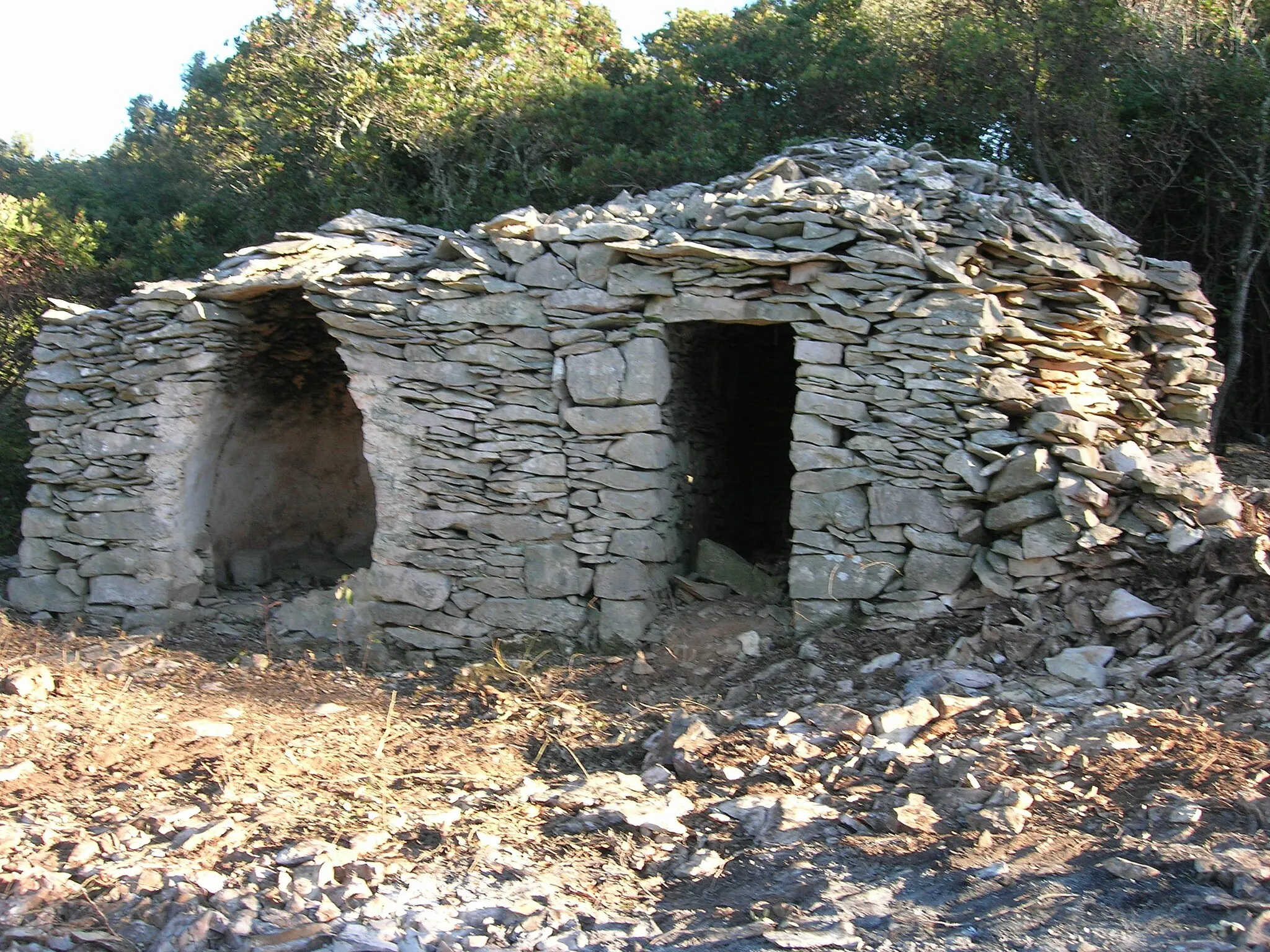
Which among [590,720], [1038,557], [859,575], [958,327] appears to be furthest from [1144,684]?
[590,720]

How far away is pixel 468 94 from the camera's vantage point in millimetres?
10688

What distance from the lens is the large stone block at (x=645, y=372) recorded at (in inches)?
251

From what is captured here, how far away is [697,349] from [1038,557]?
104 inches

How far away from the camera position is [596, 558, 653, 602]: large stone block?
6.50 m

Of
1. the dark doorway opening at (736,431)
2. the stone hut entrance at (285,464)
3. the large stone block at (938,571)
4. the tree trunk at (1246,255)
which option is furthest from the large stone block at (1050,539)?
the stone hut entrance at (285,464)

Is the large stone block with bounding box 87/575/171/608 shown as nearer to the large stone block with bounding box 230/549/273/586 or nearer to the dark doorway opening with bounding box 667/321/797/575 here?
the large stone block with bounding box 230/549/273/586

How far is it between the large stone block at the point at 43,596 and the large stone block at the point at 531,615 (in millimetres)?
2936

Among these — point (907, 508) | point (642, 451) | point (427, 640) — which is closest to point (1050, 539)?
point (907, 508)

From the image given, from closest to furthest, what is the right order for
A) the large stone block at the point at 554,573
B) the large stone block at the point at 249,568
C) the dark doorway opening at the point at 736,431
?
the large stone block at the point at 554,573
the dark doorway opening at the point at 736,431
the large stone block at the point at 249,568

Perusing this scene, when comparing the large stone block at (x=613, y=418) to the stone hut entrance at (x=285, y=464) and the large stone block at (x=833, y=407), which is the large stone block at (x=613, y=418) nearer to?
the large stone block at (x=833, y=407)

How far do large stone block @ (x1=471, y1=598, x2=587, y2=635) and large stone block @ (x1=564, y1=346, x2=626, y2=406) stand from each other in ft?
4.07

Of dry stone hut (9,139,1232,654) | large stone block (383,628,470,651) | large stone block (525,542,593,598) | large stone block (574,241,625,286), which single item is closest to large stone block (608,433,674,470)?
dry stone hut (9,139,1232,654)

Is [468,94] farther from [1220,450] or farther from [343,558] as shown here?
[1220,450]

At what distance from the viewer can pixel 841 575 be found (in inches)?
242
